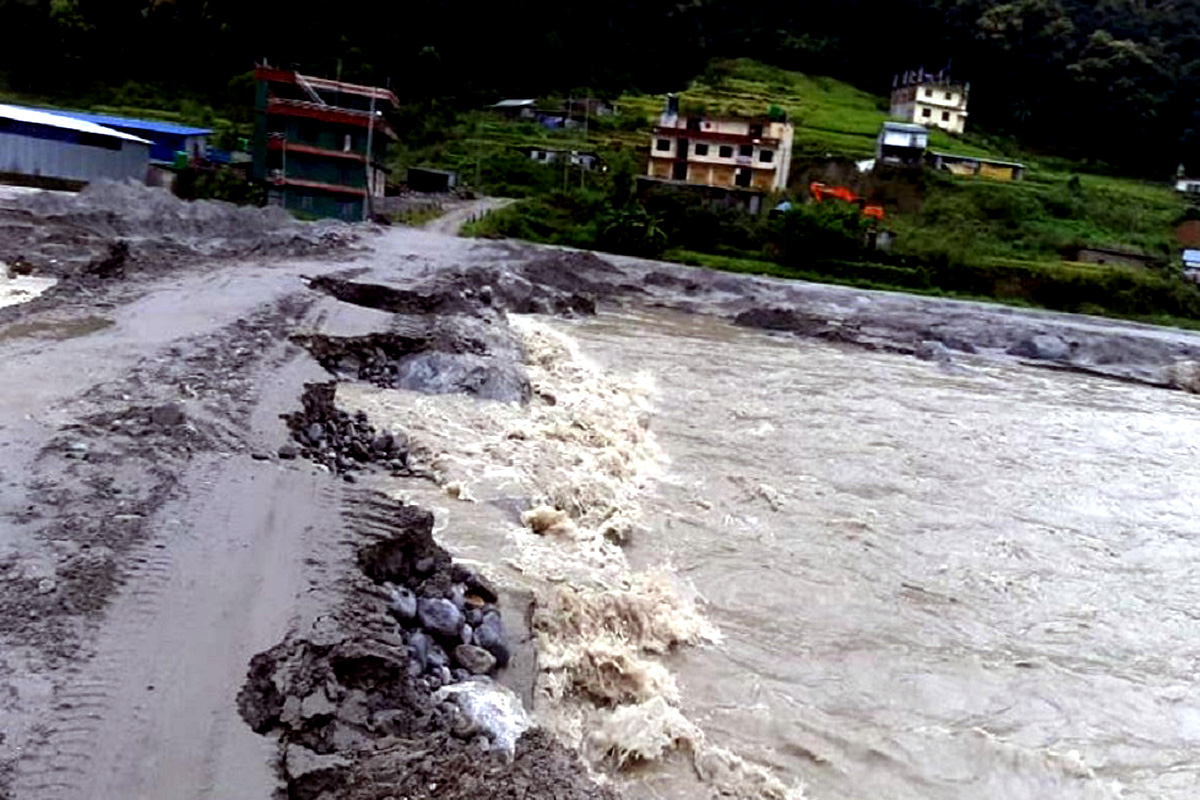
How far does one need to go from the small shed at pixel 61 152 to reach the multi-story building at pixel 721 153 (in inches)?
1084

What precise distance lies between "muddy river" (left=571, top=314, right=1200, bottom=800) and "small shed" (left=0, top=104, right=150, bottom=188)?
2744cm

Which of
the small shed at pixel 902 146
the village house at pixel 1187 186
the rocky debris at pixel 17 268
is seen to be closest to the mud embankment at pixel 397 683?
the rocky debris at pixel 17 268

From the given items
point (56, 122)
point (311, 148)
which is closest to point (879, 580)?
point (56, 122)

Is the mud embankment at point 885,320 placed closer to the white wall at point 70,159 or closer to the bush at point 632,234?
the bush at point 632,234

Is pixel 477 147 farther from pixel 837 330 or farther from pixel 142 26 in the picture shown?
pixel 837 330

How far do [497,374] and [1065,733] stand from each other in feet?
32.3

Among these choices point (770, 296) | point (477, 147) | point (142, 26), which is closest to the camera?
point (770, 296)

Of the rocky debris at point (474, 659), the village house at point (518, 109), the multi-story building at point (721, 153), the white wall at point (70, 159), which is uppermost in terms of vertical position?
the village house at point (518, 109)

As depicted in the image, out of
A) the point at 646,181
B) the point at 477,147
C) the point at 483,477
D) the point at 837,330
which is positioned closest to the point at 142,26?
the point at 477,147

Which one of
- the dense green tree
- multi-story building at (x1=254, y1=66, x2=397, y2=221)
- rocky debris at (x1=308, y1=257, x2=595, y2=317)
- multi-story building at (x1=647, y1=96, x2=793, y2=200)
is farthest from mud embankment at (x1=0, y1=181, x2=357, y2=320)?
the dense green tree

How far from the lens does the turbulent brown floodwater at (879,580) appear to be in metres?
8.09

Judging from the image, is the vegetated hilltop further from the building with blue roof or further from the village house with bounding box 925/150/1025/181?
the building with blue roof

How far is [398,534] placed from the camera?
8.73 metres

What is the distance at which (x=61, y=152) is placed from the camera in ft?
126
